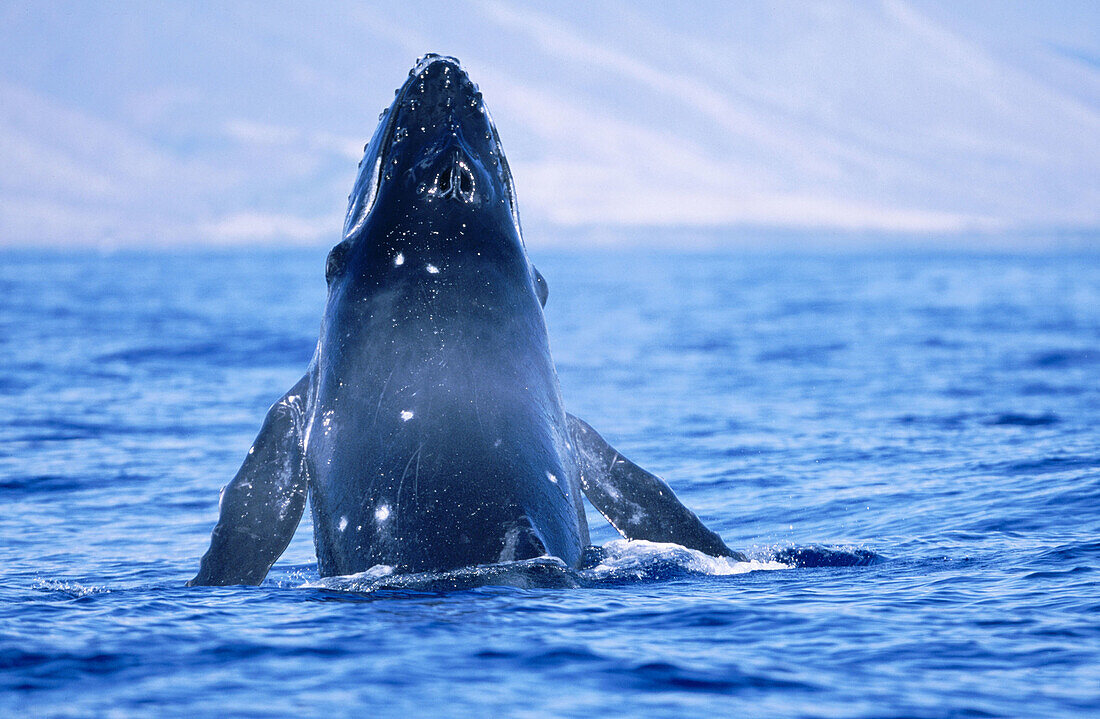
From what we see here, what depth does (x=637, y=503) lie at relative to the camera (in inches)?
376

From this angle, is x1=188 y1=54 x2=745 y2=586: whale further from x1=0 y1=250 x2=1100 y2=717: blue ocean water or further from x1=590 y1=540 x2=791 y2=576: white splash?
x1=0 y1=250 x2=1100 y2=717: blue ocean water

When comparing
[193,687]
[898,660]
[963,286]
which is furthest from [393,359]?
[963,286]

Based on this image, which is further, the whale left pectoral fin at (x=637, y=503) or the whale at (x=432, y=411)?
the whale left pectoral fin at (x=637, y=503)

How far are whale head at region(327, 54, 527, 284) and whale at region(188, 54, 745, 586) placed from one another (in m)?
0.01

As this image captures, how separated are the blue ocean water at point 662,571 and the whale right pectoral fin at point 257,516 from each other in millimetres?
230

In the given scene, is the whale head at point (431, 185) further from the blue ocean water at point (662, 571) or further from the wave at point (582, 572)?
the blue ocean water at point (662, 571)

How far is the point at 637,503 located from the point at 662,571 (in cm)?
62

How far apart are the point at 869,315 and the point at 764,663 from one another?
4184 centimetres

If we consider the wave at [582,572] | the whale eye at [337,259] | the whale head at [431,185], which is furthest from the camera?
the whale eye at [337,259]

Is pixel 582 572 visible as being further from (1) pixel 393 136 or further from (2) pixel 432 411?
(1) pixel 393 136

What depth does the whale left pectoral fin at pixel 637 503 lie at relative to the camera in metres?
9.48

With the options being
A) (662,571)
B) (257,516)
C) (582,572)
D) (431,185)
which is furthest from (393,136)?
(662,571)

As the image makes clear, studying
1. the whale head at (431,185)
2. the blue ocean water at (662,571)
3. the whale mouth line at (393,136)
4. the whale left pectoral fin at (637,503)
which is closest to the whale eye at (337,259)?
the whale head at (431,185)

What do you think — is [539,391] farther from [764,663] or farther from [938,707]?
[938,707]
